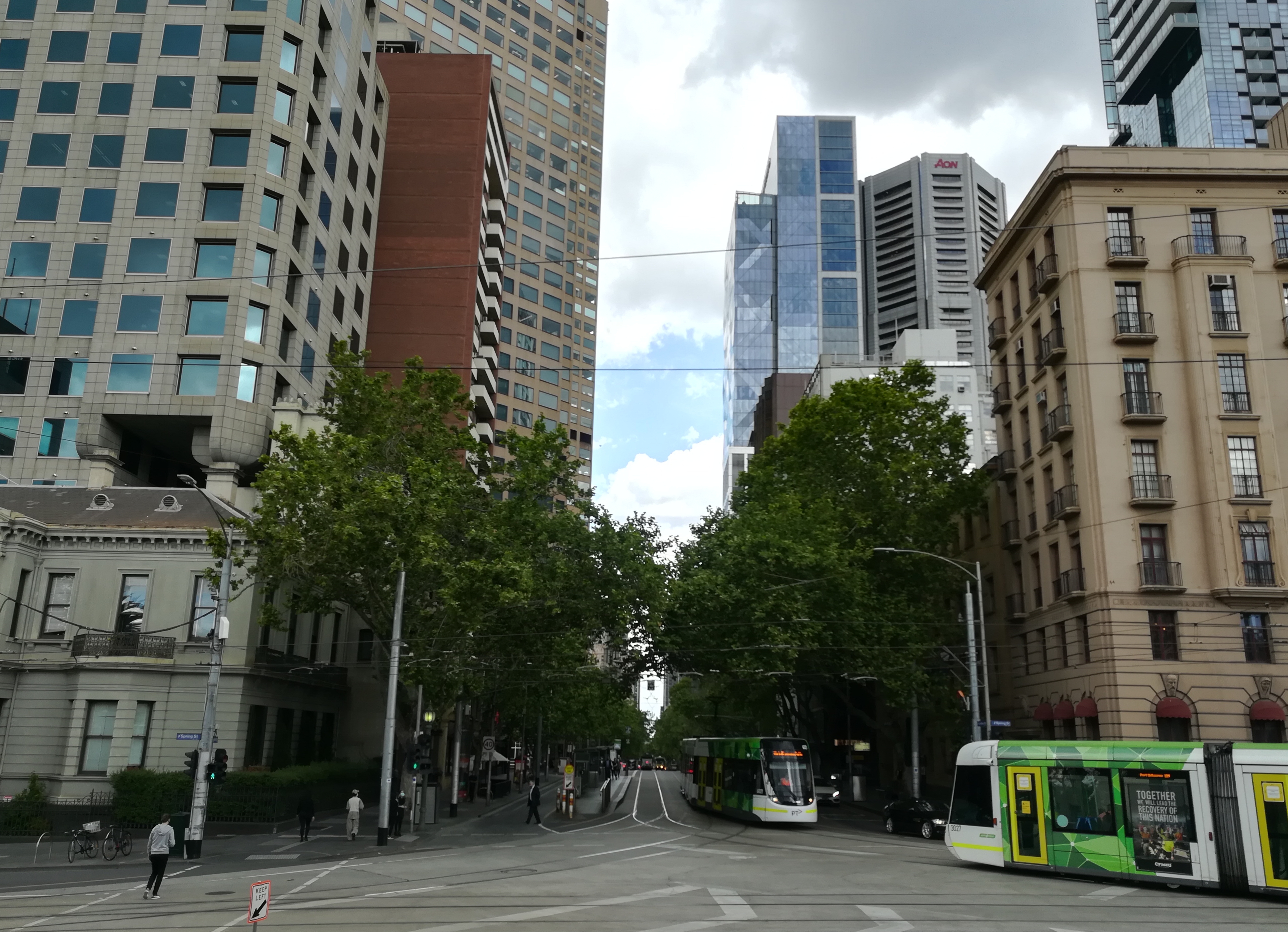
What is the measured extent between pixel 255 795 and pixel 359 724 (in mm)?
15880

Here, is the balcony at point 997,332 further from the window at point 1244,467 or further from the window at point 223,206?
the window at point 223,206

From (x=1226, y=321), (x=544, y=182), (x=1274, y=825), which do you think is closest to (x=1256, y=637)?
(x=1226, y=321)

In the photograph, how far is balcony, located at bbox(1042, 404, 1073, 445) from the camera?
40.8 m

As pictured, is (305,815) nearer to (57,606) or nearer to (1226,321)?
(57,606)

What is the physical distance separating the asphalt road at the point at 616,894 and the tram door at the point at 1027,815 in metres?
0.54

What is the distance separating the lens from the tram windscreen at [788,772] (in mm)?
37250

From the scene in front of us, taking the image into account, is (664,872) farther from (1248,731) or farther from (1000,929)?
(1248,731)

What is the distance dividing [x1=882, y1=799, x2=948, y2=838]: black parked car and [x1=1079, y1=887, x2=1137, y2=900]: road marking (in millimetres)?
13525

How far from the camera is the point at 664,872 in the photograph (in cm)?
2320

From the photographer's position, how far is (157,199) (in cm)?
5003

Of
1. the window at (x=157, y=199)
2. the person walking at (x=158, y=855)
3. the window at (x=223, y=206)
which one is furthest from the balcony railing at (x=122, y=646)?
the window at (x=157, y=199)

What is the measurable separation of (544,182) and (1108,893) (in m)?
98.5

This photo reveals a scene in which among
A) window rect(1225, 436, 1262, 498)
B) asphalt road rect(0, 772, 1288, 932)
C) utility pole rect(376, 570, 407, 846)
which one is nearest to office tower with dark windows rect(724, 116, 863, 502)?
window rect(1225, 436, 1262, 498)

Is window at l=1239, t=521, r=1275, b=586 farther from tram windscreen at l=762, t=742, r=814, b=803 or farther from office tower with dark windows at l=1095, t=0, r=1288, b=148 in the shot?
office tower with dark windows at l=1095, t=0, r=1288, b=148
